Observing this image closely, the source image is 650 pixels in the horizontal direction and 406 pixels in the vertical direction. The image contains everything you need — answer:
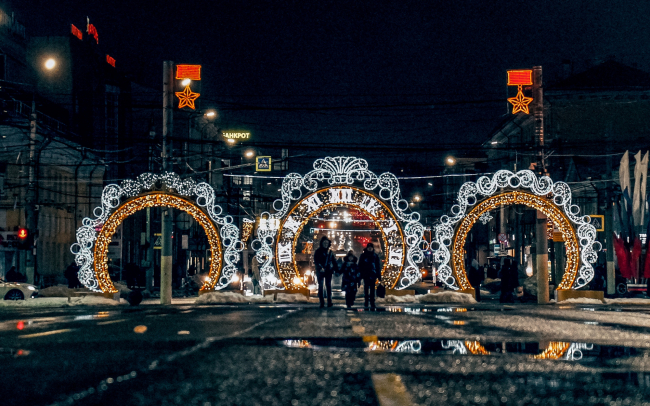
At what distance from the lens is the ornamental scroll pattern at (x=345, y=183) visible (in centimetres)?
3078

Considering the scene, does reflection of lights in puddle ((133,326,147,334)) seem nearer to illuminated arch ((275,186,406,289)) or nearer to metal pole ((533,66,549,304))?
illuminated arch ((275,186,406,289))

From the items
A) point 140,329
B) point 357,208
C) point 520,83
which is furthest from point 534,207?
point 140,329

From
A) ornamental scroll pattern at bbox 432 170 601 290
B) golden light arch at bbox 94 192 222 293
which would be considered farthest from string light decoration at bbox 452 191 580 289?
golden light arch at bbox 94 192 222 293

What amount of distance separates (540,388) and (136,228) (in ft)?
184

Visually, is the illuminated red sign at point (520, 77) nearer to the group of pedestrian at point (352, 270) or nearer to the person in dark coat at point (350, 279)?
the group of pedestrian at point (352, 270)

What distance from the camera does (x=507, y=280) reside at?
32.0m

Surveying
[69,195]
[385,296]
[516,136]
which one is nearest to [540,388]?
[385,296]

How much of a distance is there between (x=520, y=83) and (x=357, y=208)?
7.78 meters

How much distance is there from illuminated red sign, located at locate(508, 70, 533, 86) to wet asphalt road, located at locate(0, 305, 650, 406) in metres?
18.0

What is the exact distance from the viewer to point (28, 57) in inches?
2067

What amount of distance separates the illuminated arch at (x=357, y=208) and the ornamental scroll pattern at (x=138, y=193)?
1.83 meters

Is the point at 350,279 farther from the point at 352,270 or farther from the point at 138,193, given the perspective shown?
the point at 138,193

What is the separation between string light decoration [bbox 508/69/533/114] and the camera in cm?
3056

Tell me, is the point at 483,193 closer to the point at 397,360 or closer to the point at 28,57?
the point at 397,360
